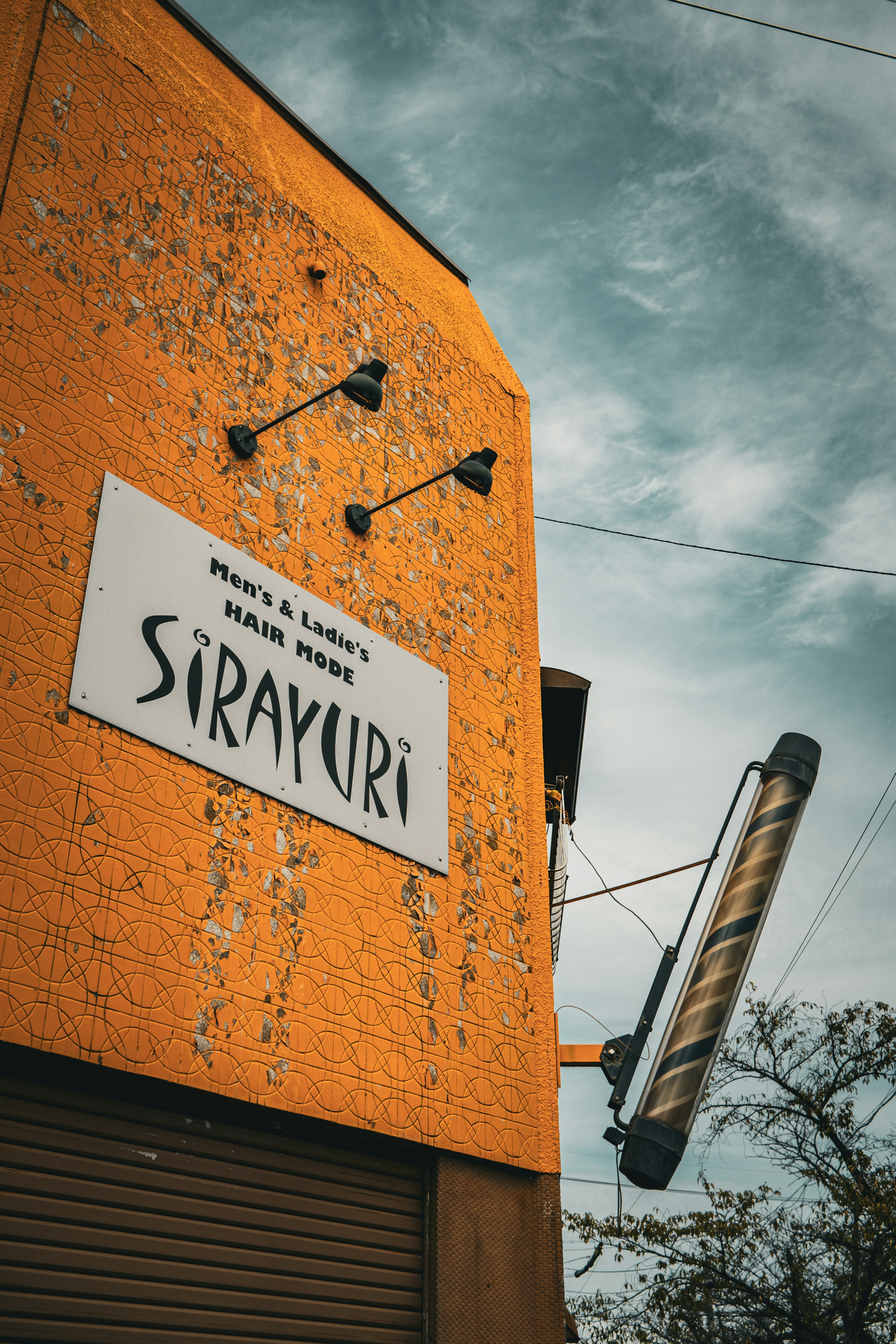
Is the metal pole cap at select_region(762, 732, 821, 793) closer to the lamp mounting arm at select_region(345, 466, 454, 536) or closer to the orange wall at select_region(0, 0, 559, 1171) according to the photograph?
the orange wall at select_region(0, 0, 559, 1171)

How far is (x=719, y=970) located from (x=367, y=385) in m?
4.00

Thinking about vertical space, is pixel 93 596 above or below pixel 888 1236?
above

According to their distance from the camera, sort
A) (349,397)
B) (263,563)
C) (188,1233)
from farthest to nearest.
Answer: (349,397)
(263,563)
(188,1233)

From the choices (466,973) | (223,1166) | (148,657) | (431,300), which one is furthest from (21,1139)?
(431,300)

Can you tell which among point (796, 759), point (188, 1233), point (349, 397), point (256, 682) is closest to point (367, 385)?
point (349, 397)

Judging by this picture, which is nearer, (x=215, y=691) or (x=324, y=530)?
(x=215, y=691)

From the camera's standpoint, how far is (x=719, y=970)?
5250 mm

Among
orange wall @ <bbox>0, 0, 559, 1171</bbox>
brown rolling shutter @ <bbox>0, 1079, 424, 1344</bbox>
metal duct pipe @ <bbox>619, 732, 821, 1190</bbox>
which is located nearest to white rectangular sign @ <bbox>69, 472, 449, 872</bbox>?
orange wall @ <bbox>0, 0, 559, 1171</bbox>

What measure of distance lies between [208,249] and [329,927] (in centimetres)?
427

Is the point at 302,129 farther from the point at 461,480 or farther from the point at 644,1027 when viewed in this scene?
the point at 644,1027

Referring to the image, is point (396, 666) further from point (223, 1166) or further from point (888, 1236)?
point (888, 1236)

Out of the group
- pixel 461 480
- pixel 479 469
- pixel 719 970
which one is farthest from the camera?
pixel 461 480

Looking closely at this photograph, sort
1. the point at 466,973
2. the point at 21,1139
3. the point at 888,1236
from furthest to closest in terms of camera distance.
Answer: the point at 888,1236
the point at 466,973
the point at 21,1139

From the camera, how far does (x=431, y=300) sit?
8992 millimetres
